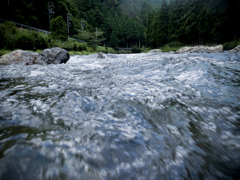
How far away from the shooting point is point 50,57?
6.88 meters

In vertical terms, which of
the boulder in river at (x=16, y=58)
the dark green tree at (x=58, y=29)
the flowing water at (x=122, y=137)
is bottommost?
the flowing water at (x=122, y=137)

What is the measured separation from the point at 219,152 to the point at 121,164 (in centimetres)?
74

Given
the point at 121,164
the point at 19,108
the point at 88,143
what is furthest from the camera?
the point at 19,108

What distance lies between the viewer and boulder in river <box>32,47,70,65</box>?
6521 millimetres

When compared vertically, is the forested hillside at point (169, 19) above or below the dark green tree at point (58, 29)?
above

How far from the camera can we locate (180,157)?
2.81 feet

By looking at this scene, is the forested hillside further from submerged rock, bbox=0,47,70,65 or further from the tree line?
submerged rock, bbox=0,47,70,65

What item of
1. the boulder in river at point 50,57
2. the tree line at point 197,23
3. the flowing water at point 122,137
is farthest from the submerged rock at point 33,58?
the tree line at point 197,23

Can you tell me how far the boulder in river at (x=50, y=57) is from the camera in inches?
257

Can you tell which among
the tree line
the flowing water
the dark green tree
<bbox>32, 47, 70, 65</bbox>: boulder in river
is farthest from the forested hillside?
the flowing water

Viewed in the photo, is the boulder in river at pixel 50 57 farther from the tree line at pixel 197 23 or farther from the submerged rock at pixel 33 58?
the tree line at pixel 197 23

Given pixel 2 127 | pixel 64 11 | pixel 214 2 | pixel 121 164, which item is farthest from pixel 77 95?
pixel 64 11

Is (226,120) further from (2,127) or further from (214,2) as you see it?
(214,2)

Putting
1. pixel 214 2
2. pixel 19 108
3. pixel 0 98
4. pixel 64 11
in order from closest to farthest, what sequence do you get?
pixel 19 108 → pixel 0 98 → pixel 214 2 → pixel 64 11
